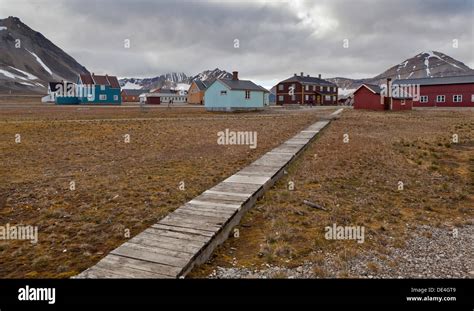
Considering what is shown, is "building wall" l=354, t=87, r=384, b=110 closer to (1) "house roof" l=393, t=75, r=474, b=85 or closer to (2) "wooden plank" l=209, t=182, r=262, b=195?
(1) "house roof" l=393, t=75, r=474, b=85

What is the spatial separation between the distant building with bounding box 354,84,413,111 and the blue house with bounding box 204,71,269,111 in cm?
1690

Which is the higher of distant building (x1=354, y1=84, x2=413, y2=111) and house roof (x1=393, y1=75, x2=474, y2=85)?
house roof (x1=393, y1=75, x2=474, y2=85)

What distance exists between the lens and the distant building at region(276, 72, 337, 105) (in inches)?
3428

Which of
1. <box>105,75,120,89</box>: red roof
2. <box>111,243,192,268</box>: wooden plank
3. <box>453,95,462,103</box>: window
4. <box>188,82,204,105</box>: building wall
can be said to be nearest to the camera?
<box>111,243,192,268</box>: wooden plank

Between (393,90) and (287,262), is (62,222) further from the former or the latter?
(393,90)

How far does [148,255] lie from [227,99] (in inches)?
1577

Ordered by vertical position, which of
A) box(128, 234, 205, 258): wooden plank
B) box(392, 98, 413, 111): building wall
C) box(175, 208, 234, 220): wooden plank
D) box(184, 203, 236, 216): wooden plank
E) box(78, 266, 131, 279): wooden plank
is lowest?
box(78, 266, 131, 279): wooden plank

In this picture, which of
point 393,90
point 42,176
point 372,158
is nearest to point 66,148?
point 42,176

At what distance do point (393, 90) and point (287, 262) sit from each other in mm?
51693

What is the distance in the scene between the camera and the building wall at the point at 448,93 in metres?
59.4

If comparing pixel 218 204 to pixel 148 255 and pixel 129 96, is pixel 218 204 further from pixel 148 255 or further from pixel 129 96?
pixel 129 96

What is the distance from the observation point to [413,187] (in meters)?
8.88

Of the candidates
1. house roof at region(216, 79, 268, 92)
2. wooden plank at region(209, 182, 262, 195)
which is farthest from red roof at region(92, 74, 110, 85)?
wooden plank at region(209, 182, 262, 195)
